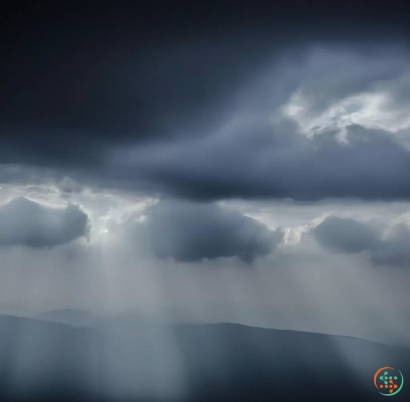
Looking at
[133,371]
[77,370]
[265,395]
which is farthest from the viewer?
[133,371]

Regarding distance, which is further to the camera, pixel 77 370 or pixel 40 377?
pixel 77 370

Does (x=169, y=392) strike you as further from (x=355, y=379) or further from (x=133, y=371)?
(x=355, y=379)

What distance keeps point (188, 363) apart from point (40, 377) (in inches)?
2615

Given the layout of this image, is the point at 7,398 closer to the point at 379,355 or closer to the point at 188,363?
the point at 188,363

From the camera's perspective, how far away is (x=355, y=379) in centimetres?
12900

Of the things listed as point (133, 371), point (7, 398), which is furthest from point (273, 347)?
point (7, 398)

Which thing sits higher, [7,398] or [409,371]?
[409,371]

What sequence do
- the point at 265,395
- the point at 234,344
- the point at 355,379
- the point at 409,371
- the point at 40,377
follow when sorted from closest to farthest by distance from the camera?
the point at 409,371 → the point at 265,395 → the point at 355,379 → the point at 40,377 → the point at 234,344
